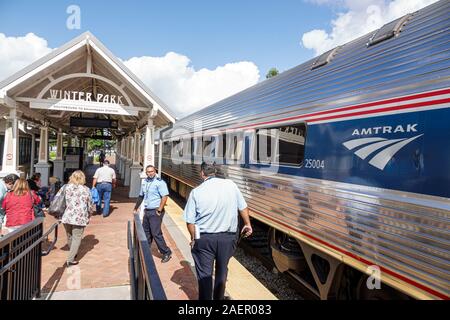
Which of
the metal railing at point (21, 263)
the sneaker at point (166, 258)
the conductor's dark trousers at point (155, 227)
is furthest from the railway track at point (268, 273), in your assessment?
the metal railing at point (21, 263)

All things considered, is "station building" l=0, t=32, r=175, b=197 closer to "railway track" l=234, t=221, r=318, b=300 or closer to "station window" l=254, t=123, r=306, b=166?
"railway track" l=234, t=221, r=318, b=300

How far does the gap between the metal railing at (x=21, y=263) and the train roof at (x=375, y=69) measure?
363 centimetres

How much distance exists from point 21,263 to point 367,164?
3649 mm

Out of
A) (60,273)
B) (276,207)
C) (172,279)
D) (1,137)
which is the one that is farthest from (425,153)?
(1,137)

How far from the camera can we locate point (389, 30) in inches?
147

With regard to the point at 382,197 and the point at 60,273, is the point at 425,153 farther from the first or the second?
the point at 60,273

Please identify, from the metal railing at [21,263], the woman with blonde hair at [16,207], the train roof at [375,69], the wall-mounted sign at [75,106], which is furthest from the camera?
the wall-mounted sign at [75,106]

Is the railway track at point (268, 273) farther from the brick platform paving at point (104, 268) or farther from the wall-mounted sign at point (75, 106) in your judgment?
the wall-mounted sign at point (75, 106)

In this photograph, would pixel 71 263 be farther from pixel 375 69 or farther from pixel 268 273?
pixel 375 69

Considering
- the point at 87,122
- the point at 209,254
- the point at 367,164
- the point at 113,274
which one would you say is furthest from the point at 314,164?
the point at 87,122

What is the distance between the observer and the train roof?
2.87m

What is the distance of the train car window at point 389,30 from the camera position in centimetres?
363

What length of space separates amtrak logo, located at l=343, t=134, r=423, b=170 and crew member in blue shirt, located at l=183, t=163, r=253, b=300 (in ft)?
4.68

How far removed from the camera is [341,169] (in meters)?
3.61
